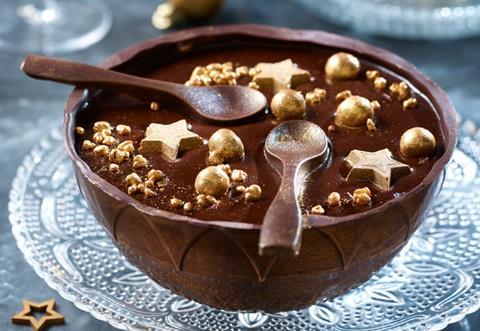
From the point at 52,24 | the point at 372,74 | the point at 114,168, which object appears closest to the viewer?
the point at 114,168

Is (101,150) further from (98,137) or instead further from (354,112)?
(354,112)

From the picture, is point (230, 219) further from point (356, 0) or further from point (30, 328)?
point (356, 0)

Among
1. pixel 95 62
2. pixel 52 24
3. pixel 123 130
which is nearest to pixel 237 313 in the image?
pixel 123 130

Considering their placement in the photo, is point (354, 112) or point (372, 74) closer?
point (354, 112)

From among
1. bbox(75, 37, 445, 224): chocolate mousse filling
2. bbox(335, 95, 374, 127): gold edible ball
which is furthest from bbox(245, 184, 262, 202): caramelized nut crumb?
bbox(335, 95, 374, 127): gold edible ball

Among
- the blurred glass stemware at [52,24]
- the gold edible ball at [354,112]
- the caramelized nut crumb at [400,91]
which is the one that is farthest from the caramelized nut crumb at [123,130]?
the blurred glass stemware at [52,24]

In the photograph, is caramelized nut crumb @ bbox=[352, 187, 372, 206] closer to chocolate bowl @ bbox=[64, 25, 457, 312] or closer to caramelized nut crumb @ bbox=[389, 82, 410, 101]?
chocolate bowl @ bbox=[64, 25, 457, 312]

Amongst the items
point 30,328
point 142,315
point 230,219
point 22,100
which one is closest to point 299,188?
point 230,219

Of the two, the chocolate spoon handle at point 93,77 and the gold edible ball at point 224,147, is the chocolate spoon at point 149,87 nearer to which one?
the chocolate spoon handle at point 93,77
